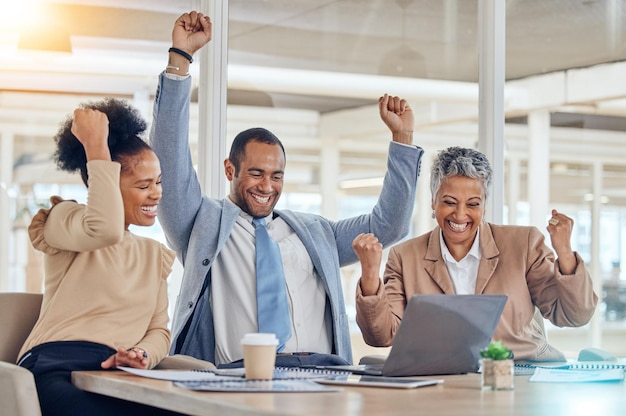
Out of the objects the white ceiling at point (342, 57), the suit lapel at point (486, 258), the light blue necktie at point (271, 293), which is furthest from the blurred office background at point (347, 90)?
→ the suit lapel at point (486, 258)

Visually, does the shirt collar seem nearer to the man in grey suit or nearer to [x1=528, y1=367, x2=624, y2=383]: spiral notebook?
the man in grey suit

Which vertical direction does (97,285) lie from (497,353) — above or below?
above

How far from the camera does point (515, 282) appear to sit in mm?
3213

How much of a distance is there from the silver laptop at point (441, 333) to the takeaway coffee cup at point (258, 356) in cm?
29

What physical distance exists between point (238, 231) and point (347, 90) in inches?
59.0

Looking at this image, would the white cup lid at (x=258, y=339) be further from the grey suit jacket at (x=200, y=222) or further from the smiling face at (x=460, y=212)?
the smiling face at (x=460, y=212)

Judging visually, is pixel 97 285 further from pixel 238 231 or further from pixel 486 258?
pixel 486 258

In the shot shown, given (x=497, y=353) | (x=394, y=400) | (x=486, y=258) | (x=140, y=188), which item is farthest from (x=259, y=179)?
(x=394, y=400)

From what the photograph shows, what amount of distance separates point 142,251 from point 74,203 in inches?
8.5

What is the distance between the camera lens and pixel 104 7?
160 inches

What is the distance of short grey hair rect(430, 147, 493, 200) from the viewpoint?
3289 mm

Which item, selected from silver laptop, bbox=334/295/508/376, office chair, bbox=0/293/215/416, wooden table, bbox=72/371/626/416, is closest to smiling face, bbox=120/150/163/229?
office chair, bbox=0/293/215/416

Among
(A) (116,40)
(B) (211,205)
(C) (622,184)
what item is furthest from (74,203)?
(C) (622,184)

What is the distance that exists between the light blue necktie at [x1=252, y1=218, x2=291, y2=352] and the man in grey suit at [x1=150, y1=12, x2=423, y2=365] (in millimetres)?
43
